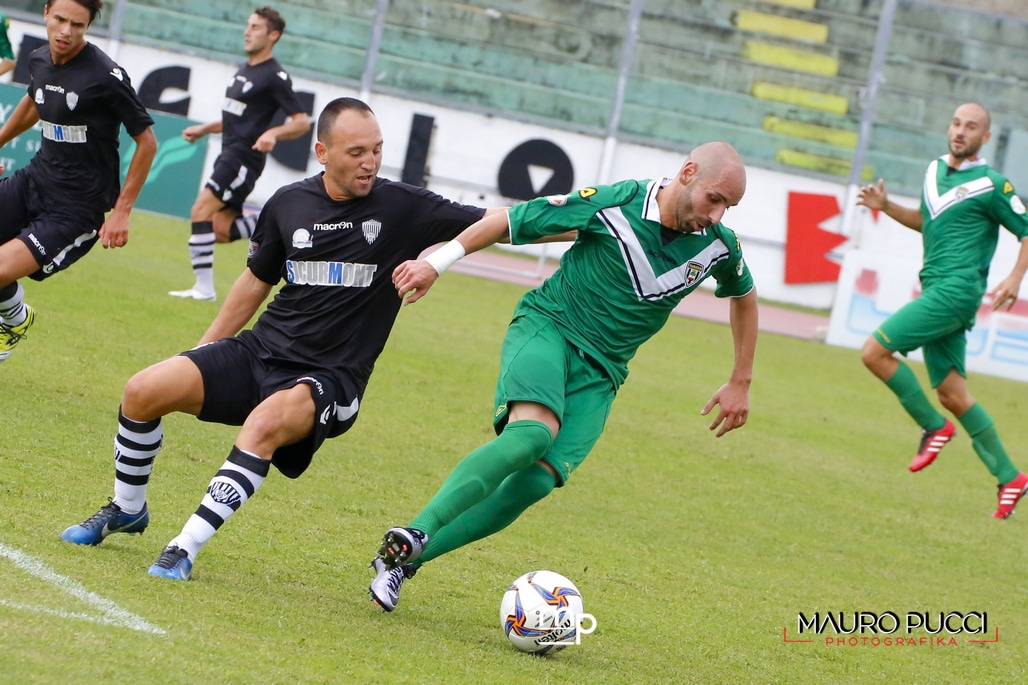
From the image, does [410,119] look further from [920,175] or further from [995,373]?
[995,373]

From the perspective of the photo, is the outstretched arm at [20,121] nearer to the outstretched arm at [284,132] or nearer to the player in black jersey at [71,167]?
the player in black jersey at [71,167]

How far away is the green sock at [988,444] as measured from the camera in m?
8.97

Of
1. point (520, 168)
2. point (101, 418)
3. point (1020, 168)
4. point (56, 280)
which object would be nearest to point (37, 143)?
point (56, 280)

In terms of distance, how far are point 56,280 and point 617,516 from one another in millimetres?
5982

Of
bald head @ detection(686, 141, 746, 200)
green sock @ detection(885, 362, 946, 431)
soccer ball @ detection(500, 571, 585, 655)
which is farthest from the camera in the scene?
green sock @ detection(885, 362, 946, 431)

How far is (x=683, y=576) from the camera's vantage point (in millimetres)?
6145

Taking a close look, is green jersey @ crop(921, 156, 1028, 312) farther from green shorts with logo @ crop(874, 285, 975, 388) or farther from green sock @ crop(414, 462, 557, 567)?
green sock @ crop(414, 462, 557, 567)

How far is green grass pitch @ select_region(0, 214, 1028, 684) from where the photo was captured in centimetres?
404

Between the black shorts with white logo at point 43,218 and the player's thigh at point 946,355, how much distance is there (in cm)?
569

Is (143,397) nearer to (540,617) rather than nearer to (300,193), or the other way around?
(300,193)

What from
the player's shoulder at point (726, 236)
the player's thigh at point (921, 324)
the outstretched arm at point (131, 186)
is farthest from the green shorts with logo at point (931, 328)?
the outstretched arm at point (131, 186)

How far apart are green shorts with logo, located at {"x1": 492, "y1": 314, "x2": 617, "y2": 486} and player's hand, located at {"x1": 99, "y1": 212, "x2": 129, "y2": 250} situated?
268cm

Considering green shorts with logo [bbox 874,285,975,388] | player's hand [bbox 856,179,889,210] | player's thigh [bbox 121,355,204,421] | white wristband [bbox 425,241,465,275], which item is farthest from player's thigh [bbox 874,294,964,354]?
player's thigh [bbox 121,355,204,421]

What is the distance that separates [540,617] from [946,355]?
561 centimetres
